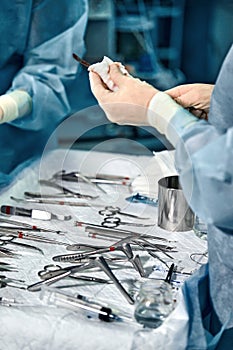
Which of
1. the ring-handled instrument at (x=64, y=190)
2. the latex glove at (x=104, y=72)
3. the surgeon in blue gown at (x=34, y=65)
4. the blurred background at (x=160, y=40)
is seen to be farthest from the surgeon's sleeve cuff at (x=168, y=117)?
the blurred background at (x=160, y=40)

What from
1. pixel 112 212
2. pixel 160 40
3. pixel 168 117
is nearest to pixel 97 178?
pixel 112 212

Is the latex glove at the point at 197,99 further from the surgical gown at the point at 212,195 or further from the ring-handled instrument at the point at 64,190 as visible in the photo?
the ring-handled instrument at the point at 64,190

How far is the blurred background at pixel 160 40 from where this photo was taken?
3561 mm

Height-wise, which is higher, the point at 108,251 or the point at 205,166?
the point at 205,166

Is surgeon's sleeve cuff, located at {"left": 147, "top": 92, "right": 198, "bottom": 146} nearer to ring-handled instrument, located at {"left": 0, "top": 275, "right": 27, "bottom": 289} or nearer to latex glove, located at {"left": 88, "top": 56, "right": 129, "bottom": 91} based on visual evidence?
latex glove, located at {"left": 88, "top": 56, "right": 129, "bottom": 91}

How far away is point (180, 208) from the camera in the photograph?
53.9 inches

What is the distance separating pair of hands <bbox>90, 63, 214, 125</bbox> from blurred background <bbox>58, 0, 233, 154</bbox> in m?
2.19

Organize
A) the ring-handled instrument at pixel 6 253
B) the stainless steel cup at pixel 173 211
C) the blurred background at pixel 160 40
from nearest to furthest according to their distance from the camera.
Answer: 1. the ring-handled instrument at pixel 6 253
2. the stainless steel cup at pixel 173 211
3. the blurred background at pixel 160 40

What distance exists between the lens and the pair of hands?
3.34 ft

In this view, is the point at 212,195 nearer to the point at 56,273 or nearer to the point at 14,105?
the point at 56,273

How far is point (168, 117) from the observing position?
96 centimetres

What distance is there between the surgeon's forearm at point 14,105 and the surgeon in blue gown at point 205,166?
500mm

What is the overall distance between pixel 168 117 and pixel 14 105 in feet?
2.35

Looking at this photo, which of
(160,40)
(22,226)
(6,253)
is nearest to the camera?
(6,253)
